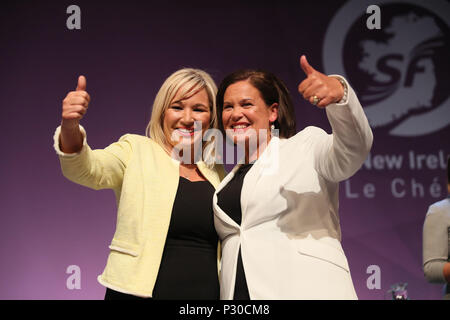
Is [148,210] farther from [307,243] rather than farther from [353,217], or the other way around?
[353,217]

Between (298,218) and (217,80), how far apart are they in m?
2.23

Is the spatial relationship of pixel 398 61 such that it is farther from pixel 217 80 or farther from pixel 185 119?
pixel 185 119

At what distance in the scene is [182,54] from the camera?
12.1ft

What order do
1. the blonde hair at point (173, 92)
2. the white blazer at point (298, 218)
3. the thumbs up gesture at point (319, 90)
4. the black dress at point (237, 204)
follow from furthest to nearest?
the blonde hair at point (173, 92)
the black dress at point (237, 204)
the white blazer at point (298, 218)
the thumbs up gesture at point (319, 90)

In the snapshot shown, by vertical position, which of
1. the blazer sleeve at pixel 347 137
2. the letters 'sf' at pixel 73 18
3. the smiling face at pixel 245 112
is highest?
the letters 'sf' at pixel 73 18

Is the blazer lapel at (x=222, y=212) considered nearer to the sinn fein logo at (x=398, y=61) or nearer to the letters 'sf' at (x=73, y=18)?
the sinn fein logo at (x=398, y=61)

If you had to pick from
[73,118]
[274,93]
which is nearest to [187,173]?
[274,93]

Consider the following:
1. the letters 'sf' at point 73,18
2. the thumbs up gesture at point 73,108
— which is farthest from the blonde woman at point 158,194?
the letters 'sf' at point 73,18

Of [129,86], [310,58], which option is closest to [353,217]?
[310,58]

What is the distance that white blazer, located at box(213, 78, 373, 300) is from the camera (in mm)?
1395

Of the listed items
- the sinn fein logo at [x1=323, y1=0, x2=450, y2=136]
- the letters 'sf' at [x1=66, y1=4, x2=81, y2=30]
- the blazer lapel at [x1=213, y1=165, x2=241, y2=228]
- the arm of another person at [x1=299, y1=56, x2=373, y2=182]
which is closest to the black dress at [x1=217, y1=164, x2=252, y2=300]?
the blazer lapel at [x1=213, y1=165, x2=241, y2=228]

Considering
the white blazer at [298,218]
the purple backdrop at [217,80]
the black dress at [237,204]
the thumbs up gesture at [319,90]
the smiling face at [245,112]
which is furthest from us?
the purple backdrop at [217,80]

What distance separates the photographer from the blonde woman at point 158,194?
1541 millimetres

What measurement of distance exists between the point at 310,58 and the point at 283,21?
0.34 metres
